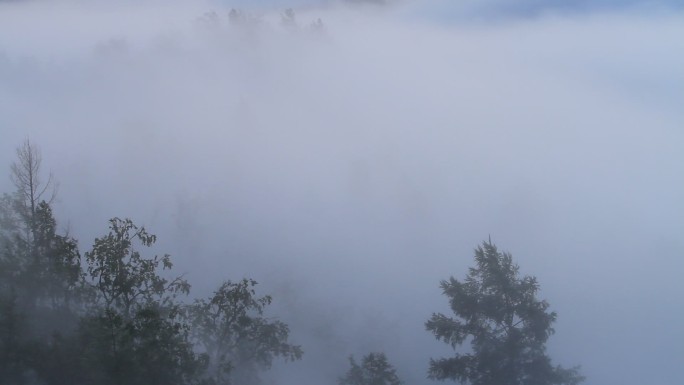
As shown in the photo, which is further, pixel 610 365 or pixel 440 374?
pixel 610 365

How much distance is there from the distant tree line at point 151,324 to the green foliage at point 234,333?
3cm

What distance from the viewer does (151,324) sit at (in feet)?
47.0

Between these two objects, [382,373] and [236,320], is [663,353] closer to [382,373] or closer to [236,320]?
[382,373]

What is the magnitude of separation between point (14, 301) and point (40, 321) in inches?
48.9

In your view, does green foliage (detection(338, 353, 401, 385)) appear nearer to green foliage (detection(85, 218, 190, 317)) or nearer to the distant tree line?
the distant tree line

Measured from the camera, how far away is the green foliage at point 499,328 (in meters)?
19.5

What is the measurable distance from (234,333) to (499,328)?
7.16m

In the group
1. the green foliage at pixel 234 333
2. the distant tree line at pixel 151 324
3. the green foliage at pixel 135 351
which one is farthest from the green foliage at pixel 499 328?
the green foliage at pixel 135 351

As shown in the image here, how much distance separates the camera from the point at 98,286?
53.4 ft

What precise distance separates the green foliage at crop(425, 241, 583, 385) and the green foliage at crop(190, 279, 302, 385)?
15.1ft

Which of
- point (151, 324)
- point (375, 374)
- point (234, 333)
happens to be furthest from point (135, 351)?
point (375, 374)

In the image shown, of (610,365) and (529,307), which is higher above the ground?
(610,365)

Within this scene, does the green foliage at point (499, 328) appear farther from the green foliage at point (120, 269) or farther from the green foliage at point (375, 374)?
the green foliage at point (120, 269)

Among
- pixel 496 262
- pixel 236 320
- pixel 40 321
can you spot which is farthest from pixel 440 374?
pixel 40 321
